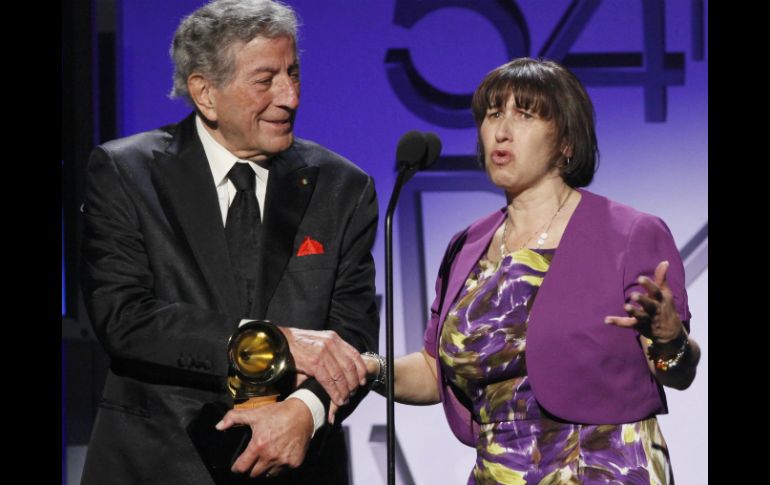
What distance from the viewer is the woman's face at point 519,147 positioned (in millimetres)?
2385

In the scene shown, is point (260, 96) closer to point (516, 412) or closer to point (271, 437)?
point (271, 437)

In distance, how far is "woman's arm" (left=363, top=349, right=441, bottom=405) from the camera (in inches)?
98.7

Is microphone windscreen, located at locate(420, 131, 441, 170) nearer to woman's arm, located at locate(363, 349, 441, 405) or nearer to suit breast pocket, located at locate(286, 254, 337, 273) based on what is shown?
suit breast pocket, located at locate(286, 254, 337, 273)

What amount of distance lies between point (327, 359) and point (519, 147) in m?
0.67

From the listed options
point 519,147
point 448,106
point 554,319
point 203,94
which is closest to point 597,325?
point 554,319

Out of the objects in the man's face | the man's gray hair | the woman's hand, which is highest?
the man's gray hair

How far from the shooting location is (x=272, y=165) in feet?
7.95

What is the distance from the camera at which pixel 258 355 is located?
2.10 m

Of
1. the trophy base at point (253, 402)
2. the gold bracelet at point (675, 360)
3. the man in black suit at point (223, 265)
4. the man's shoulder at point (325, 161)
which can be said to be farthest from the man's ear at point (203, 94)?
the gold bracelet at point (675, 360)

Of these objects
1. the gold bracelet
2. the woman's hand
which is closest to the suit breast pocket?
the woman's hand

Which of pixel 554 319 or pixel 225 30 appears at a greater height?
pixel 225 30

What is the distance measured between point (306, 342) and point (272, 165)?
0.47m

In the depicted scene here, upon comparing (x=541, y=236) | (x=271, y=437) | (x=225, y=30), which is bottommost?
(x=271, y=437)

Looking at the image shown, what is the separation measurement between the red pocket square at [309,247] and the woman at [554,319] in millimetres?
270
